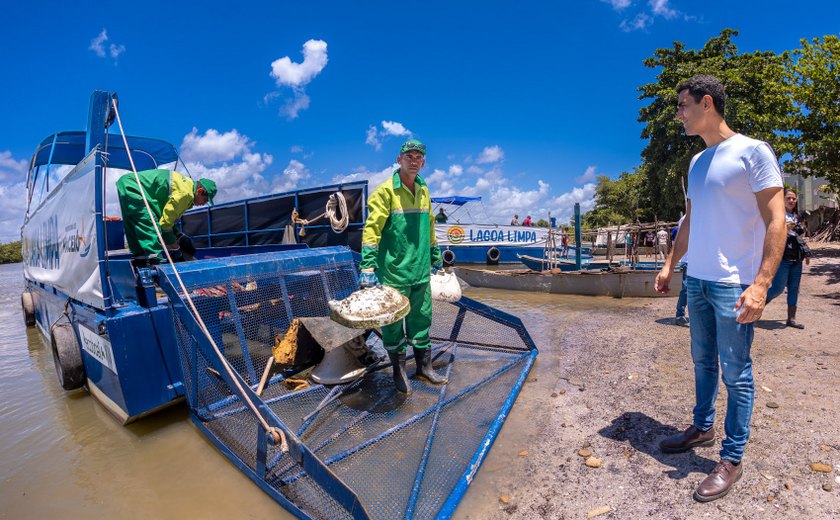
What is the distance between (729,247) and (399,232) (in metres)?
2.25

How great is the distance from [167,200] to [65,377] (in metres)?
1.97

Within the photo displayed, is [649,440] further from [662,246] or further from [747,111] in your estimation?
[747,111]

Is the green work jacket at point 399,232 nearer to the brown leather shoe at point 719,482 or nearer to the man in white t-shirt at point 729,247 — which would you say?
the man in white t-shirt at point 729,247

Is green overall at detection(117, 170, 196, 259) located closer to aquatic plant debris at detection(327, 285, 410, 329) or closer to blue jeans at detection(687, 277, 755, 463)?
aquatic plant debris at detection(327, 285, 410, 329)

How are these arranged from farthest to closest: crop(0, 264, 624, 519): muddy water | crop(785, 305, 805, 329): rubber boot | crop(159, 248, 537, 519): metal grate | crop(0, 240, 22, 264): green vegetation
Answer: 1. crop(0, 240, 22, 264): green vegetation
2. crop(785, 305, 805, 329): rubber boot
3. crop(0, 264, 624, 519): muddy water
4. crop(159, 248, 537, 519): metal grate

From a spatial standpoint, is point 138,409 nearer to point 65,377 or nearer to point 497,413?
point 65,377

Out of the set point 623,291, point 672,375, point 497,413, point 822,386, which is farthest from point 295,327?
point 623,291

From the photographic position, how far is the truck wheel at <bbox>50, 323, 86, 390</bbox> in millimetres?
4070

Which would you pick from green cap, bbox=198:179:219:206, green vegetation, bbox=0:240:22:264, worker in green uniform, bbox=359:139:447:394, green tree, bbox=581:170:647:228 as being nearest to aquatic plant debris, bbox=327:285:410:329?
worker in green uniform, bbox=359:139:447:394

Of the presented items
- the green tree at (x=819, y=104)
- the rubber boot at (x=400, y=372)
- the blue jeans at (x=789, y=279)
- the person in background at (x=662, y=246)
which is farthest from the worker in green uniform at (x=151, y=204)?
the green tree at (x=819, y=104)

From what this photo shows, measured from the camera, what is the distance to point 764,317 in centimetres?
610

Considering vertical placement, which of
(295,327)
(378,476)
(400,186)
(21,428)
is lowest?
(21,428)

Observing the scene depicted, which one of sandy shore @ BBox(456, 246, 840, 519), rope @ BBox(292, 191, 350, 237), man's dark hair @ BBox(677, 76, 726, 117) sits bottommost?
sandy shore @ BBox(456, 246, 840, 519)

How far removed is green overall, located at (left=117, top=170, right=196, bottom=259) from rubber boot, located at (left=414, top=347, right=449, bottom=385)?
254 centimetres
